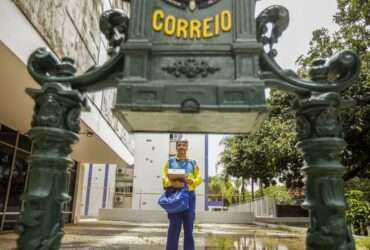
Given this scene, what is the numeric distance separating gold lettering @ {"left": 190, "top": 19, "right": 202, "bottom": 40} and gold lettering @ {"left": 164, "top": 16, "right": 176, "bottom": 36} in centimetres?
13

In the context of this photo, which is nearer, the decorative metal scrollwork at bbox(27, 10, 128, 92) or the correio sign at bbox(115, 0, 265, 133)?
the correio sign at bbox(115, 0, 265, 133)

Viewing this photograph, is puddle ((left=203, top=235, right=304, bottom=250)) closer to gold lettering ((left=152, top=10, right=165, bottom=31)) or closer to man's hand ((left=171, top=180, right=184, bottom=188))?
man's hand ((left=171, top=180, right=184, bottom=188))

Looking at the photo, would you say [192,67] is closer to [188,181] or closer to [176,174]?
[176,174]

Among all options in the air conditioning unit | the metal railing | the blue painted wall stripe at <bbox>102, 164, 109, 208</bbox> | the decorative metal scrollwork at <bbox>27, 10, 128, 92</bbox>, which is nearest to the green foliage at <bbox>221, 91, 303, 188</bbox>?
the metal railing

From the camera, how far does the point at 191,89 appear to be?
85.2 inches

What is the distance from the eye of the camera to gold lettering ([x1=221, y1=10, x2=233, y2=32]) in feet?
7.63

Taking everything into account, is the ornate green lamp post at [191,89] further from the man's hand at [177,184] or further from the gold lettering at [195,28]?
the man's hand at [177,184]

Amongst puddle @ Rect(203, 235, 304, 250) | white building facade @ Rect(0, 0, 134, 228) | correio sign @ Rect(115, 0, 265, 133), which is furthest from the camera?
puddle @ Rect(203, 235, 304, 250)

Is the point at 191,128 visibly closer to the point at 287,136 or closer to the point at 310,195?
the point at 310,195

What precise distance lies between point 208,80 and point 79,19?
22.8ft

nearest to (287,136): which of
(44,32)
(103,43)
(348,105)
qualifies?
(103,43)

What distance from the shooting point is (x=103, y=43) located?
11.3 meters

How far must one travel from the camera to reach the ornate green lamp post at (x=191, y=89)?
2051mm

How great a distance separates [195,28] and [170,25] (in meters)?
0.18
